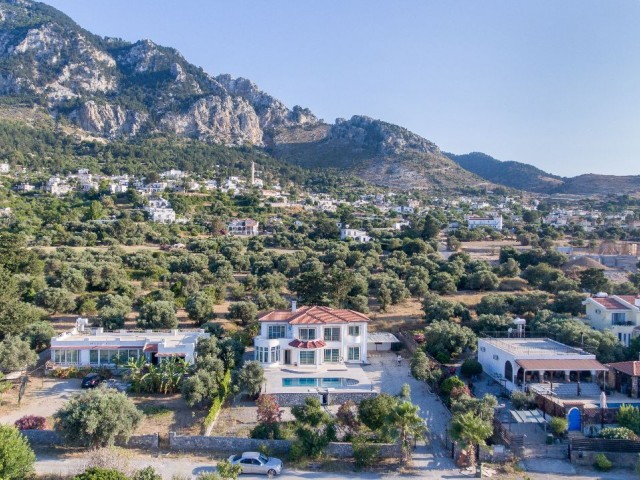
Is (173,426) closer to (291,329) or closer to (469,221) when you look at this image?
(291,329)

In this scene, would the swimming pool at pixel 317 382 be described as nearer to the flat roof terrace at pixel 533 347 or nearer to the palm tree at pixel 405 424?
the palm tree at pixel 405 424

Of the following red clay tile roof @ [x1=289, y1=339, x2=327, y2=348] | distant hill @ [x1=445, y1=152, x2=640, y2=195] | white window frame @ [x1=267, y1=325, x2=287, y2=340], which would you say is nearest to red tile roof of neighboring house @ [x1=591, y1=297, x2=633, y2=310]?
red clay tile roof @ [x1=289, y1=339, x2=327, y2=348]

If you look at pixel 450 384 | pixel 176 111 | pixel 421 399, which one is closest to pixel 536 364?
pixel 450 384

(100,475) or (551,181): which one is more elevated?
(551,181)

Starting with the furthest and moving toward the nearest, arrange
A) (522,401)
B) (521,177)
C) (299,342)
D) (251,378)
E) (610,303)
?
(521,177) → (610,303) → (299,342) → (251,378) → (522,401)

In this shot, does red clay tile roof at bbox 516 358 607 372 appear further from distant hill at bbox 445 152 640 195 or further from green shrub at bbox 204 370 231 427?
distant hill at bbox 445 152 640 195

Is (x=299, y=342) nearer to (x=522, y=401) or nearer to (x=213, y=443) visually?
(x=213, y=443)
